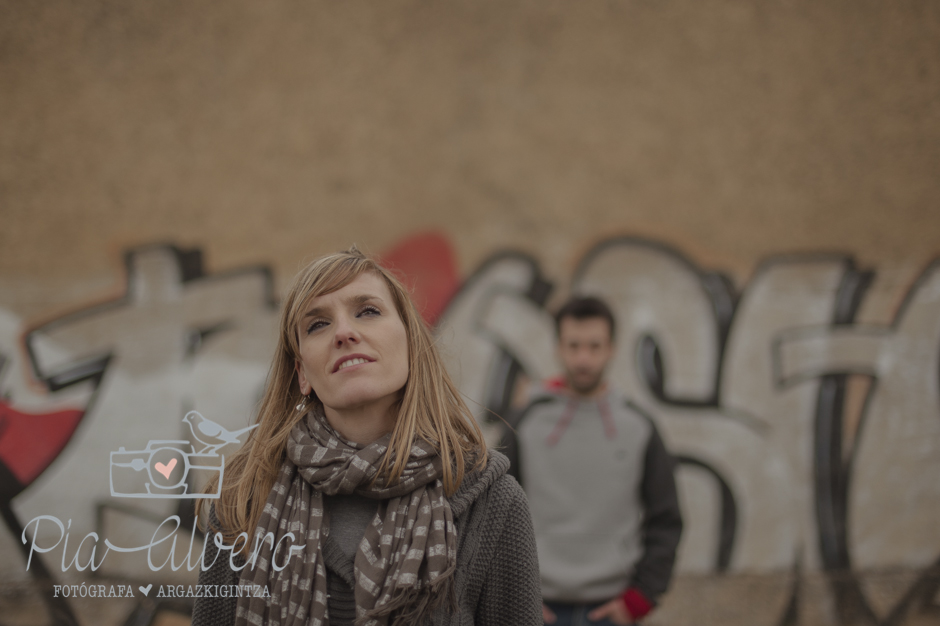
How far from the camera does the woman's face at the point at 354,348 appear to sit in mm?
1124

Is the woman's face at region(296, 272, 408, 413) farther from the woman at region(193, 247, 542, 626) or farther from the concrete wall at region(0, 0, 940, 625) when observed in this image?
the concrete wall at region(0, 0, 940, 625)

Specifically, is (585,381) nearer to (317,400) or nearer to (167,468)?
(317,400)

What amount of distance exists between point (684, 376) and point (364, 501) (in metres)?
2.79

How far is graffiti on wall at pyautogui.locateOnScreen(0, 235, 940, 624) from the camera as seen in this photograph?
3365mm

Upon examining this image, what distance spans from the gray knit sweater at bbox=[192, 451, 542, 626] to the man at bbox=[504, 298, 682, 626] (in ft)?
3.66

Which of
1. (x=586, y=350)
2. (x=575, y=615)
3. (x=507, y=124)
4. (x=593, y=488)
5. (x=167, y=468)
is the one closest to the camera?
(x=167, y=468)

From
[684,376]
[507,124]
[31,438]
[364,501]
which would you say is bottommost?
[31,438]

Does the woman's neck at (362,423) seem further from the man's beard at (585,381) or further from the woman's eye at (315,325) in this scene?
the man's beard at (585,381)

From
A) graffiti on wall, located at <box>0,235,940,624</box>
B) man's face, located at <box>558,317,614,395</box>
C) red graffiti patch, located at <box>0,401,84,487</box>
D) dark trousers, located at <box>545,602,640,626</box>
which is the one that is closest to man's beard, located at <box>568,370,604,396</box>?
man's face, located at <box>558,317,614,395</box>

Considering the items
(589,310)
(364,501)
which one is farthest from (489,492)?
(589,310)

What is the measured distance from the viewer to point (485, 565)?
3.72ft

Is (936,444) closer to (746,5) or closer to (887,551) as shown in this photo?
(887,551)

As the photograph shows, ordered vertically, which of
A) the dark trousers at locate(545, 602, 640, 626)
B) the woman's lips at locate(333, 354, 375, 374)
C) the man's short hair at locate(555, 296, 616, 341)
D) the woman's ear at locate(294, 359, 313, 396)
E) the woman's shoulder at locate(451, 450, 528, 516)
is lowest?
the dark trousers at locate(545, 602, 640, 626)

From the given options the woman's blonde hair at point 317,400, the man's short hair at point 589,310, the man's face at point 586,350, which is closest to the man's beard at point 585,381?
the man's face at point 586,350
